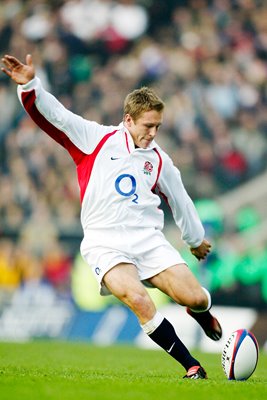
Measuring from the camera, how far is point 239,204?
608 inches

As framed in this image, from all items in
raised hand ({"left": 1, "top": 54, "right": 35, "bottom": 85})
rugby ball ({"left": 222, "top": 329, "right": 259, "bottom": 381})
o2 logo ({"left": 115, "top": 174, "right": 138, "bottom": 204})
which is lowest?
rugby ball ({"left": 222, "top": 329, "right": 259, "bottom": 381})

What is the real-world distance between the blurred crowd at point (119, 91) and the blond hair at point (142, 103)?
8861 millimetres

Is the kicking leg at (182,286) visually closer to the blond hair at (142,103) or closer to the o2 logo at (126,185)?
the o2 logo at (126,185)

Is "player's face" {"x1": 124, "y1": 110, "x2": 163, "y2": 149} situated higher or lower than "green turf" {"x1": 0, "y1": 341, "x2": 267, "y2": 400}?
higher

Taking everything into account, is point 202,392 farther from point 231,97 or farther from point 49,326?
point 231,97

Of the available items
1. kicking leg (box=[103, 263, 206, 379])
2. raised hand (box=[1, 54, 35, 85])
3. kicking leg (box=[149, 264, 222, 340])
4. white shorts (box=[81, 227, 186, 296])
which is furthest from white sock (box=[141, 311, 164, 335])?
raised hand (box=[1, 54, 35, 85])

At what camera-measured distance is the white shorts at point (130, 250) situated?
695 cm

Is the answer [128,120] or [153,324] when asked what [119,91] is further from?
[153,324]

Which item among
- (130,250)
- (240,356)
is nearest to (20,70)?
(130,250)

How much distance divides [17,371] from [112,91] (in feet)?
38.3

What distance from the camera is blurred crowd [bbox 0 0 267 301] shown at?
1641 centimetres

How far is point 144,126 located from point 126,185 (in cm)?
50

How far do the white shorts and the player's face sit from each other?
723mm

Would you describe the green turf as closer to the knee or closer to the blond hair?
the knee
